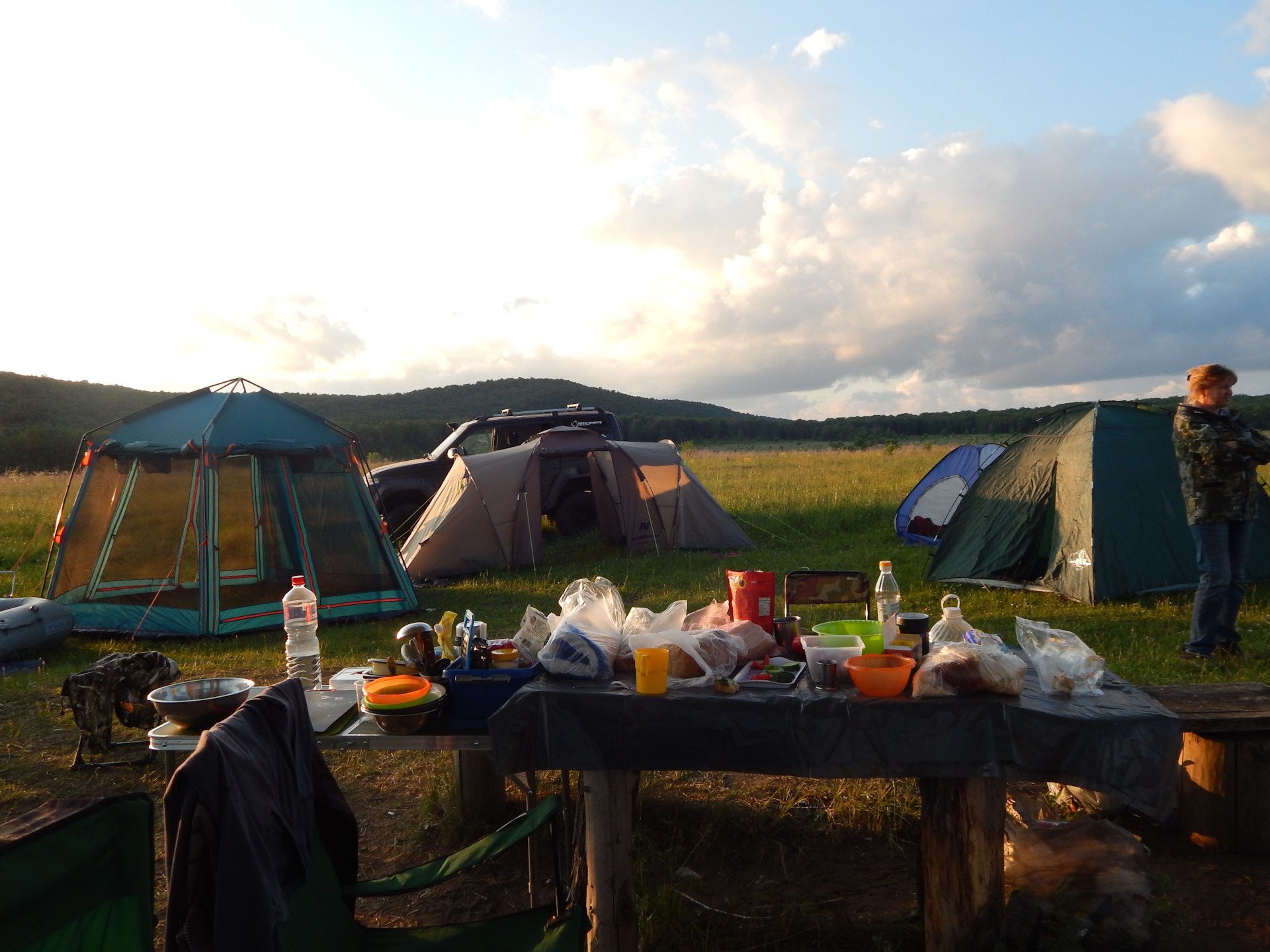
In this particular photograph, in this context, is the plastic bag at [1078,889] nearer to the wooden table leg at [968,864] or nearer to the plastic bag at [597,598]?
the wooden table leg at [968,864]

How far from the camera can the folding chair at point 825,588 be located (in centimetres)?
345

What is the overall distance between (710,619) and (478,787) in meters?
1.49

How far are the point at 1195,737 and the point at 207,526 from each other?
290 inches

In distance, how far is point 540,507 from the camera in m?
11.1

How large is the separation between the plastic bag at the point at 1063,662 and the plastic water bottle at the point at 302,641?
2.59 m

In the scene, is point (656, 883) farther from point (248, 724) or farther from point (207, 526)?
point (207, 526)

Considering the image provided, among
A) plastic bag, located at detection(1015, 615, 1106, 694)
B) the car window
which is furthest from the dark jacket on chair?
the car window

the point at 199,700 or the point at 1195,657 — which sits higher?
the point at 199,700

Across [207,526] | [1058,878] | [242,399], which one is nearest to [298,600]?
[1058,878]

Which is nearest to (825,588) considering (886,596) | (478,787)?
(886,596)

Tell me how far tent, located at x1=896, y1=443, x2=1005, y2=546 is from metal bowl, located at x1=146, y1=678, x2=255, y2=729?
9429mm

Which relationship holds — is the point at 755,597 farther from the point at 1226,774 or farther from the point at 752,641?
the point at 1226,774

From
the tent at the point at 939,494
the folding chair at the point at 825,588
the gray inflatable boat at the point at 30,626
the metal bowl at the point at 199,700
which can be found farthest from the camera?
the tent at the point at 939,494

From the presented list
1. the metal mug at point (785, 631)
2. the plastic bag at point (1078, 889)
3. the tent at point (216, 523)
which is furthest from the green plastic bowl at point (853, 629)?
the tent at point (216, 523)
